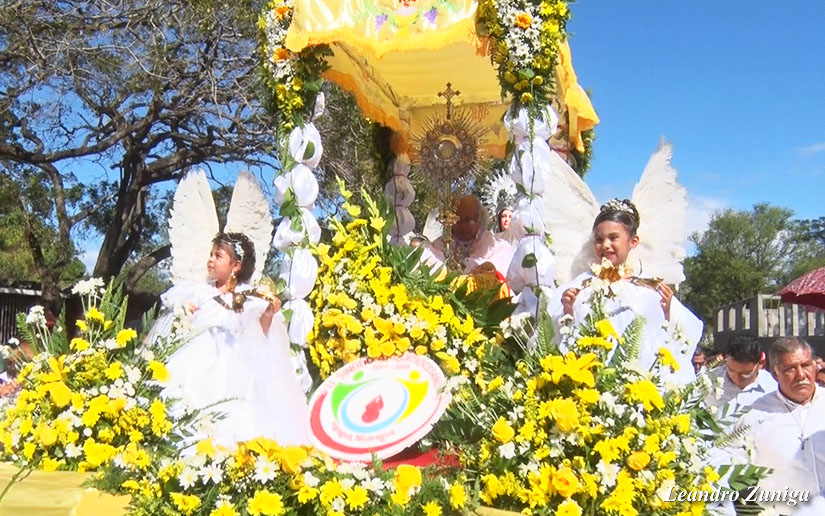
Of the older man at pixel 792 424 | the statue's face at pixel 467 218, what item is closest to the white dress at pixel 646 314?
the older man at pixel 792 424

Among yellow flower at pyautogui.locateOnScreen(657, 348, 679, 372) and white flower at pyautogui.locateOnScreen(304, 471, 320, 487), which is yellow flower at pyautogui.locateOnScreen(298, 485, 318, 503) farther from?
yellow flower at pyautogui.locateOnScreen(657, 348, 679, 372)

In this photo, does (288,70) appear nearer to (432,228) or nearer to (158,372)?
(432,228)

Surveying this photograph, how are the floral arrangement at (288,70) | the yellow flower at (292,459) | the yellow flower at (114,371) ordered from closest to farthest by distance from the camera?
the yellow flower at (292,459)
the yellow flower at (114,371)
the floral arrangement at (288,70)

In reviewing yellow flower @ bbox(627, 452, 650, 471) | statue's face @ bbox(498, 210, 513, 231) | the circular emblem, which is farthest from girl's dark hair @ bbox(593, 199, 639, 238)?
statue's face @ bbox(498, 210, 513, 231)

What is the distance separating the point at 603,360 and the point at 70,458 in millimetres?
2141

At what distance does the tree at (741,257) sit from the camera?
35.4m

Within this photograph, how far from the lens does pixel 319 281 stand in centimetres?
585

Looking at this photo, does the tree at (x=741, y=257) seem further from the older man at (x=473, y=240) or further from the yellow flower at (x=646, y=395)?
the yellow flower at (x=646, y=395)

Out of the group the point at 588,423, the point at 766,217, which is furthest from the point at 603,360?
the point at 766,217

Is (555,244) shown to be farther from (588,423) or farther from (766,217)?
(766,217)

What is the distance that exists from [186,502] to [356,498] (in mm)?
581

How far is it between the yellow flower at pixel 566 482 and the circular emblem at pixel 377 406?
125 centimetres

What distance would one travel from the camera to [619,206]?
4.01 metres

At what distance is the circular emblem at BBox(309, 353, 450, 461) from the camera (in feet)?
12.6
